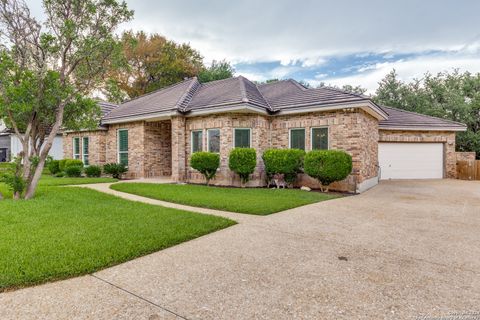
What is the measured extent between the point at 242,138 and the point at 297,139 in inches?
99.3

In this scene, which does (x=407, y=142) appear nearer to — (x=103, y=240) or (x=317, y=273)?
(x=317, y=273)

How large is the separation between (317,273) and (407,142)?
49.6ft

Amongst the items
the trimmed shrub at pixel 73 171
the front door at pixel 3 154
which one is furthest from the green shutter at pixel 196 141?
the front door at pixel 3 154

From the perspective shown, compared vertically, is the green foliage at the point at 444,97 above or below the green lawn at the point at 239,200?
above

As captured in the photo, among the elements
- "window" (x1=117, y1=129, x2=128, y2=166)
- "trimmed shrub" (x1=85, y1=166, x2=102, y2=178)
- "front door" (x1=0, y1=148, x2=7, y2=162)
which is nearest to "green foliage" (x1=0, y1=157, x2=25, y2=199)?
"trimmed shrub" (x1=85, y1=166, x2=102, y2=178)

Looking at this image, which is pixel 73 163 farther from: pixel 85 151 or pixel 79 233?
pixel 79 233

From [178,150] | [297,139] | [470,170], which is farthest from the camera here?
[470,170]

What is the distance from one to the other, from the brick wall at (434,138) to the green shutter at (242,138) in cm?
821

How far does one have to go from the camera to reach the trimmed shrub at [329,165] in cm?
997

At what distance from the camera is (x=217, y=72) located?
27609 mm

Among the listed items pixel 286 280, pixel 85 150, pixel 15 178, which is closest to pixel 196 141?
pixel 15 178

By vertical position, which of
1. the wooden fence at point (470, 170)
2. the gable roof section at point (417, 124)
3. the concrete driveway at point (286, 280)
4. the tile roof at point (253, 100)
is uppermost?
the tile roof at point (253, 100)

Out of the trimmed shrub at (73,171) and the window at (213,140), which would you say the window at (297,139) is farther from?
the trimmed shrub at (73,171)

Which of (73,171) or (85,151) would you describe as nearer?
(73,171)
